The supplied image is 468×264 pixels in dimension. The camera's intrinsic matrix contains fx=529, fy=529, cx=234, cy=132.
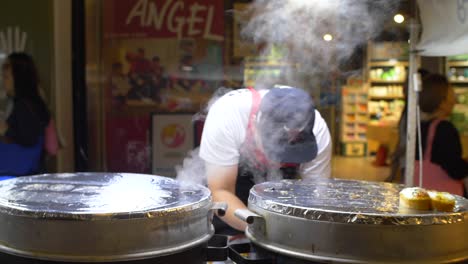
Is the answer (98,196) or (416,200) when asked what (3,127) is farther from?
(416,200)

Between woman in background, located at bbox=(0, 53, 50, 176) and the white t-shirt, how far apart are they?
194 centimetres

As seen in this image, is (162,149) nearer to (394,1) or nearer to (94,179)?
(394,1)

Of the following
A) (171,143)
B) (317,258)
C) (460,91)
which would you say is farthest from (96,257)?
(460,91)

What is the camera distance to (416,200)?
4.42ft

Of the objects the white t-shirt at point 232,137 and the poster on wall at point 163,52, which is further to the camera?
the poster on wall at point 163,52

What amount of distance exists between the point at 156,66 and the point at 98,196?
3.00 metres

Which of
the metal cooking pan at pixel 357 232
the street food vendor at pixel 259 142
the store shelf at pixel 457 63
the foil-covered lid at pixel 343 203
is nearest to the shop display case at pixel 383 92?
the store shelf at pixel 457 63

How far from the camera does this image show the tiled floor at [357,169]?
4816mm

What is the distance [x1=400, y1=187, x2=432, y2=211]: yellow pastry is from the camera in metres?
1.33

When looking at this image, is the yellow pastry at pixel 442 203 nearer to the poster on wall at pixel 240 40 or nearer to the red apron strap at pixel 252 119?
the red apron strap at pixel 252 119

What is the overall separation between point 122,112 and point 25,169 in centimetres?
105

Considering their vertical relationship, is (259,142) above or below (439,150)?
above

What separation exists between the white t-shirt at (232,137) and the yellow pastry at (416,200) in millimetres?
708

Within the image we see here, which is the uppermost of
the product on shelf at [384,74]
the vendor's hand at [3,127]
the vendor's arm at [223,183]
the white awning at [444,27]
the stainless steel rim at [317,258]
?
the product on shelf at [384,74]
